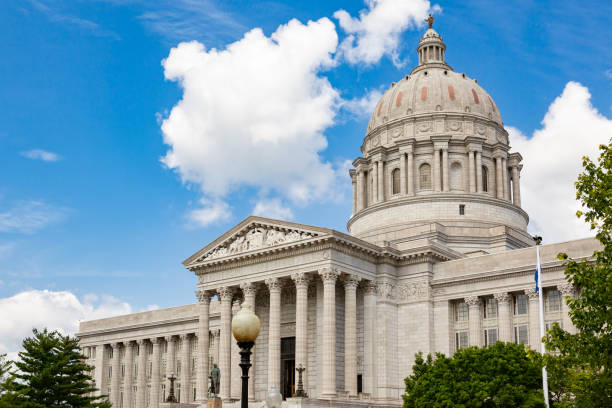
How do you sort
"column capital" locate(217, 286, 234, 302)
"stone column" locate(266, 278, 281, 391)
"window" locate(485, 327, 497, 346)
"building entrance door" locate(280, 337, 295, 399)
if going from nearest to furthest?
"stone column" locate(266, 278, 281, 391) < "window" locate(485, 327, 497, 346) < "building entrance door" locate(280, 337, 295, 399) < "column capital" locate(217, 286, 234, 302)

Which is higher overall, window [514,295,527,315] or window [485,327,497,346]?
window [514,295,527,315]

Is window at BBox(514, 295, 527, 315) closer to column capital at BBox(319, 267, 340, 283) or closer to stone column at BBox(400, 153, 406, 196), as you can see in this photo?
column capital at BBox(319, 267, 340, 283)

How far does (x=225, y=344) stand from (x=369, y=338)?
37.4 feet

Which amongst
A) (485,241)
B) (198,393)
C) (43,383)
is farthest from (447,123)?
(43,383)

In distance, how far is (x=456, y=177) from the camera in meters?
72.9

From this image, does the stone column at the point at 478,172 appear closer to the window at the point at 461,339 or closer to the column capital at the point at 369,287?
the window at the point at 461,339

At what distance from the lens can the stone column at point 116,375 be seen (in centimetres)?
8225

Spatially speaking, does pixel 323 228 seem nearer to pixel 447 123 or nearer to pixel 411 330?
pixel 411 330

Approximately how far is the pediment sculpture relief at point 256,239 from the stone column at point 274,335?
3.02 meters

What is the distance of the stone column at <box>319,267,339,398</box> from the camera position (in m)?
53.3

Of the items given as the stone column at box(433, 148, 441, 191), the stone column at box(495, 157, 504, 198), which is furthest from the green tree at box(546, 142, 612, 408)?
the stone column at box(495, 157, 504, 198)

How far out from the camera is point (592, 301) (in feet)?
91.6

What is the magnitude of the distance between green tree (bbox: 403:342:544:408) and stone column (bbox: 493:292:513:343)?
11.4 m

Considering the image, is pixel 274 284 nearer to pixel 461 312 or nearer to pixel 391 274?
pixel 391 274
